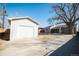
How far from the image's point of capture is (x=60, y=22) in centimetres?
352

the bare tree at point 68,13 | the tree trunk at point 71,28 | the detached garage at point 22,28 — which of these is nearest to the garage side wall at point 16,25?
the detached garage at point 22,28

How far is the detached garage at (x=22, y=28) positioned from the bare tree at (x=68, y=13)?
33 cm

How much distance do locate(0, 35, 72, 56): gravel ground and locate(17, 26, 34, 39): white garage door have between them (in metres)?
0.08

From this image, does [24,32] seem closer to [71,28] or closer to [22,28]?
[22,28]

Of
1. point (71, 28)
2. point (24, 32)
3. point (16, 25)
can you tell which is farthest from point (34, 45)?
point (71, 28)

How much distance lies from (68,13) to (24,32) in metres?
0.74

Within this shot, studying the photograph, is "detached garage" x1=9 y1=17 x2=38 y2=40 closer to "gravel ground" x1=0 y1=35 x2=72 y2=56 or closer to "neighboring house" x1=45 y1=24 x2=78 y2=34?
"gravel ground" x1=0 y1=35 x2=72 y2=56

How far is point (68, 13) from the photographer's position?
352cm

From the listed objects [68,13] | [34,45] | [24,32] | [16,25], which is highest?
[68,13]

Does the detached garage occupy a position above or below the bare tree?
below

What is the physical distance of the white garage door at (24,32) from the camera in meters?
3.55

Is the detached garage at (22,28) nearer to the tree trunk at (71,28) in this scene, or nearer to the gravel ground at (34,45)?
the gravel ground at (34,45)

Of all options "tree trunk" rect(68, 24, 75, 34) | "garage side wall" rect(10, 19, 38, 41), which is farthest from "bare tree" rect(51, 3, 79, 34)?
"garage side wall" rect(10, 19, 38, 41)

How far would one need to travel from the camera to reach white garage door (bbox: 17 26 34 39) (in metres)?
3.55
